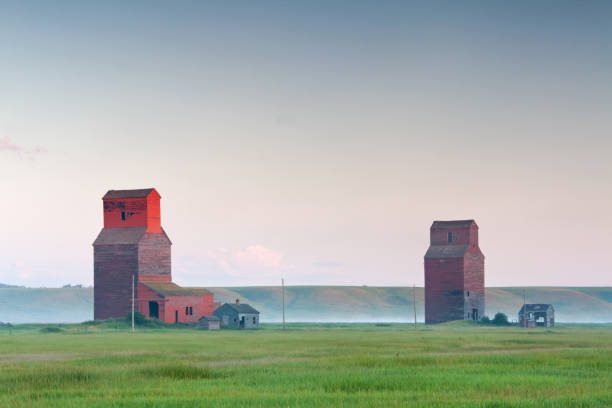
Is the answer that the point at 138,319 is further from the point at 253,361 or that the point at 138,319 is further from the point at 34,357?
the point at 253,361

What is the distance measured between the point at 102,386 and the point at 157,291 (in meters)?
69.8

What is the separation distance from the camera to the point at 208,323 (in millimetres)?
106438

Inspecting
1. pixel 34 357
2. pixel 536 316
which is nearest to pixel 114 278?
pixel 536 316

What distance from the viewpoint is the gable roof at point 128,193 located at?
362 ft

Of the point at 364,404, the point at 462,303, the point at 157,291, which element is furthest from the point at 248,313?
the point at 364,404

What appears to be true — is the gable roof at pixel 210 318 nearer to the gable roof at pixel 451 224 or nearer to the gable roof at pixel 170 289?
the gable roof at pixel 170 289

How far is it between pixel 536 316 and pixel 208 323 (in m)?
43.4

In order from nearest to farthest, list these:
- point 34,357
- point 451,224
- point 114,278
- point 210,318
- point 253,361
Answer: point 253,361
point 34,357
point 210,318
point 114,278
point 451,224

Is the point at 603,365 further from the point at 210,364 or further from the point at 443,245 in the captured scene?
the point at 443,245

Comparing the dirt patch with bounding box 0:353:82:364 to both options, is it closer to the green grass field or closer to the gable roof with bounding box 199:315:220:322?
the green grass field

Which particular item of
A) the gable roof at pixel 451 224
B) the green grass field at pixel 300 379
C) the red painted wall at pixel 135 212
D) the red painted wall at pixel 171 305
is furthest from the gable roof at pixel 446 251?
the green grass field at pixel 300 379

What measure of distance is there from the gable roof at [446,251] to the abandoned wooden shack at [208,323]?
31.7m

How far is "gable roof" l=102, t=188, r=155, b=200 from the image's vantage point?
110406 mm

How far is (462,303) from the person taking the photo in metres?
121
